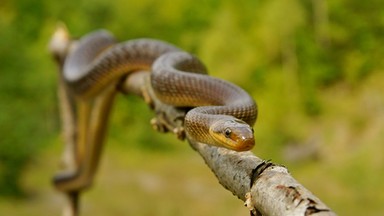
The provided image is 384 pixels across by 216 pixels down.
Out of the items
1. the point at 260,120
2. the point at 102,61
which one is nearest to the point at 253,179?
the point at 102,61

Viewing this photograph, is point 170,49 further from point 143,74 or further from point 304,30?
point 304,30

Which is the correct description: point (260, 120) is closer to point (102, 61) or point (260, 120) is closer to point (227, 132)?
point (102, 61)

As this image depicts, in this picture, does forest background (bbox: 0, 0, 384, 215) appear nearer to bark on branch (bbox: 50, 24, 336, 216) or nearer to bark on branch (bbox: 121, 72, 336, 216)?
bark on branch (bbox: 50, 24, 336, 216)

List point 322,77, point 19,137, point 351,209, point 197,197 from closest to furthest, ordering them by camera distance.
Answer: point 351,209 < point 197,197 < point 19,137 < point 322,77

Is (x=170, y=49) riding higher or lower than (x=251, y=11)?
lower

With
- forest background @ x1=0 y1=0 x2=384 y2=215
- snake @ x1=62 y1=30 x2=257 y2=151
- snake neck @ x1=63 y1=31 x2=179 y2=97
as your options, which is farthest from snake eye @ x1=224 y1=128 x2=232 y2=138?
forest background @ x1=0 y1=0 x2=384 y2=215

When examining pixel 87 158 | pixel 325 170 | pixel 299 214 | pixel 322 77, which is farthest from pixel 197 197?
pixel 299 214

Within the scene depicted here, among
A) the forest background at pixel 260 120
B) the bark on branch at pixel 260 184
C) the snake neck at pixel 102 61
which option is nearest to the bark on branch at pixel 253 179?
the bark on branch at pixel 260 184
